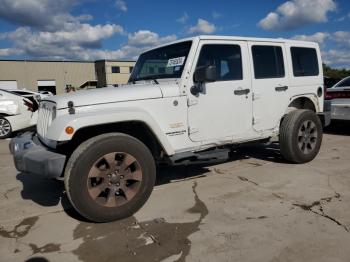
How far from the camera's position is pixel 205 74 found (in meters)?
4.23

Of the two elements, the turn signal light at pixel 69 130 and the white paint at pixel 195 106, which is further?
the white paint at pixel 195 106

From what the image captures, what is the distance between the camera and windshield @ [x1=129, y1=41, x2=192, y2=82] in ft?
15.0

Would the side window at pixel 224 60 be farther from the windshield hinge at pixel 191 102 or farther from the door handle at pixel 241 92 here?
the windshield hinge at pixel 191 102

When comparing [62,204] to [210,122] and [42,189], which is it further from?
[210,122]

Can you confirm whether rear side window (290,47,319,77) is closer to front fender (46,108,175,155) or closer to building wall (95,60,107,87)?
front fender (46,108,175,155)

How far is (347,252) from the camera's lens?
3021mm

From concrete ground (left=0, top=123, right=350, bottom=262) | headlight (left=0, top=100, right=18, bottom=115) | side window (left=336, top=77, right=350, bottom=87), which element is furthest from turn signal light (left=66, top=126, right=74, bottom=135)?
side window (left=336, top=77, right=350, bottom=87)

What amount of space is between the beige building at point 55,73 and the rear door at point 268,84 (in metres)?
44.0

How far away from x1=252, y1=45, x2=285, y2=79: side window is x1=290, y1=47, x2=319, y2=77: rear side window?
1.06 ft

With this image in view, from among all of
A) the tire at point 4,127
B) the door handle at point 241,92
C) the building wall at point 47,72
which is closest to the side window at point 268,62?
the door handle at point 241,92

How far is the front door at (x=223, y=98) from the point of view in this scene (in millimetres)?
4539

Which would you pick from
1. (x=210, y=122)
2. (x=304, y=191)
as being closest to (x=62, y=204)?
(x=210, y=122)

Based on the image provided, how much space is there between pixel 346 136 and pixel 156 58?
5791mm

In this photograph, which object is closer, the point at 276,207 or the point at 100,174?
the point at 100,174
